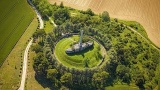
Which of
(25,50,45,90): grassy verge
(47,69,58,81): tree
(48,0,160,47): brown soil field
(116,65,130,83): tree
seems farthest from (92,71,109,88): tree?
(48,0,160,47): brown soil field

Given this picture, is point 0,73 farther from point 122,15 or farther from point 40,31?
point 122,15

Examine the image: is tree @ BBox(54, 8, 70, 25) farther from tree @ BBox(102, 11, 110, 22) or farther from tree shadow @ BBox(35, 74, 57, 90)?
tree shadow @ BBox(35, 74, 57, 90)

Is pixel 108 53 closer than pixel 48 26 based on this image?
Yes

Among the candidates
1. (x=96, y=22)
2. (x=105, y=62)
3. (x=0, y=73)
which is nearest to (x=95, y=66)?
(x=105, y=62)

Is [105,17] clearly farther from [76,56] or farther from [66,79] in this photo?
[66,79]

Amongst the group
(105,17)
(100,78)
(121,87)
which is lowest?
(121,87)

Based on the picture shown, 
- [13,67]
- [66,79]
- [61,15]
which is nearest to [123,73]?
[66,79]

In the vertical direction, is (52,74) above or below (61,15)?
below
